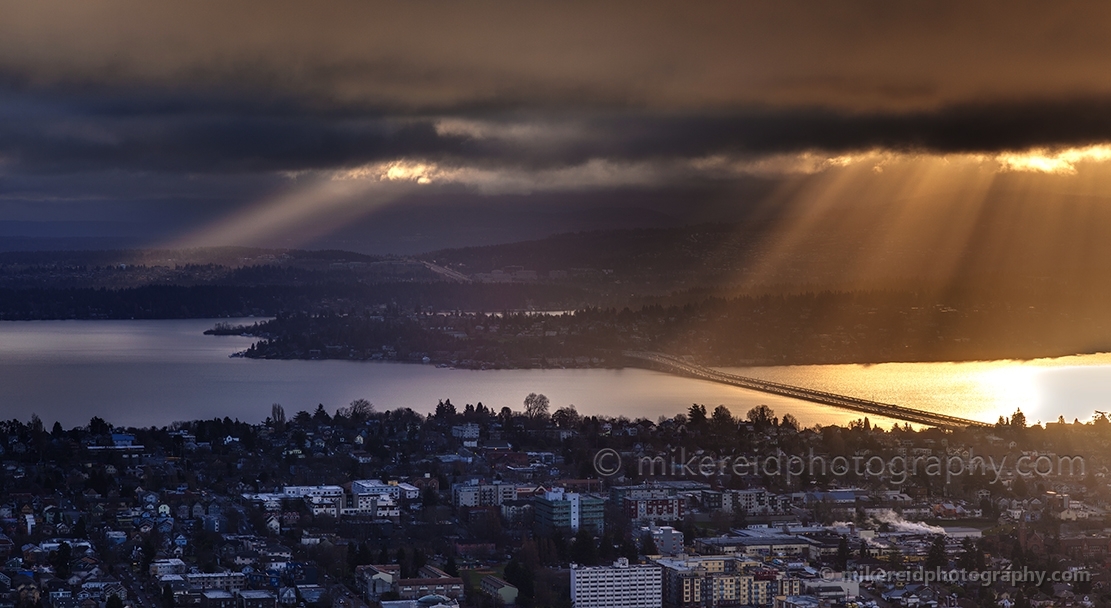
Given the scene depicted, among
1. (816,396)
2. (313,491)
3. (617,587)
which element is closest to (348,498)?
(313,491)

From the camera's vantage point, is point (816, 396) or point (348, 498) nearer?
point (348, 498)

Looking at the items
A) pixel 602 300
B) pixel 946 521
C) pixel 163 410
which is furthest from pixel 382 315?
pixel 946 521

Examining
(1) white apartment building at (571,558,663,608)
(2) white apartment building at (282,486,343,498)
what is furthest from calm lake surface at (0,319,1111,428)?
(1) white apartment building at (571,558,663,608)

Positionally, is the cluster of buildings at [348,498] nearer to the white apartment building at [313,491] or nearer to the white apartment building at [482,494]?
the white apartment building at [313,491]

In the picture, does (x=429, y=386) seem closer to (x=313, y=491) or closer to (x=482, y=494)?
(x=313, y=491)

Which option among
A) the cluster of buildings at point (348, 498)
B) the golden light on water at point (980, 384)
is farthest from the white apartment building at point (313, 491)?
the golden light on water at point (980, 384)

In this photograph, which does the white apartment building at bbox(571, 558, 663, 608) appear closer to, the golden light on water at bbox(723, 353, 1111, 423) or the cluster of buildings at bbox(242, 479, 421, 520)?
the cluster of buildings at bbox(242, 479, 421, 520)
